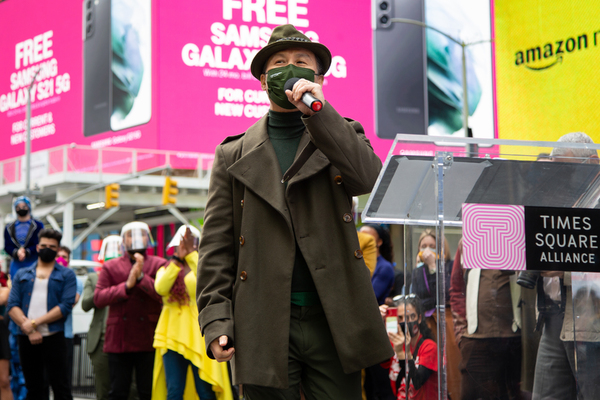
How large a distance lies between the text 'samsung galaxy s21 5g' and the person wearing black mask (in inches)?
1085

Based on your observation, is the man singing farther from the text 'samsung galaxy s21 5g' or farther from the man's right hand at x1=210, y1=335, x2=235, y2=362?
the text 'samsung galaxy s21 5g'

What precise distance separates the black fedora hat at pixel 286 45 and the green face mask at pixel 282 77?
0.10 m

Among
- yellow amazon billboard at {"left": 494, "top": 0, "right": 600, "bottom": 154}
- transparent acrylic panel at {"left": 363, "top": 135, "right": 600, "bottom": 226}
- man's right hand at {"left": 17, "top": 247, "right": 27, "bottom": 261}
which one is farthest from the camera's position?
yellow amazon billboard at {"left": 494, "top": 0, "right": 600, "bottom": 154}

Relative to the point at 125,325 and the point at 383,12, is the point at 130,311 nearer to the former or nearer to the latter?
the point at 125,325

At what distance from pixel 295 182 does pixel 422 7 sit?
33.8 m

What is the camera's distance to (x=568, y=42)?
1159 centimetres

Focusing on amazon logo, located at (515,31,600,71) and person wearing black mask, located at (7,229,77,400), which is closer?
person wearing black mask, located at (7,229,77,400)

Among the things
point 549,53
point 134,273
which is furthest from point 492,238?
point 549,53

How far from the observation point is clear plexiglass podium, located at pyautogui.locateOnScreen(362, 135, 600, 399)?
10.4 feet

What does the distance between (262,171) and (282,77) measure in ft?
1.16

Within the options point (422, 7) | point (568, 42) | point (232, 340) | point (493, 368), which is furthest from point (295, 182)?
point (422, 7)

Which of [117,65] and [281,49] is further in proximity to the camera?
[117,65]

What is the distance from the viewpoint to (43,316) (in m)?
8.04

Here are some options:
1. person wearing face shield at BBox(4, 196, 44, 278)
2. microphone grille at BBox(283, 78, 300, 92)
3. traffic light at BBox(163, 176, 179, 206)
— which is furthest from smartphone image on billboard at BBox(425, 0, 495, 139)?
microphone grille at BBox(283, 78, 300, 92)
